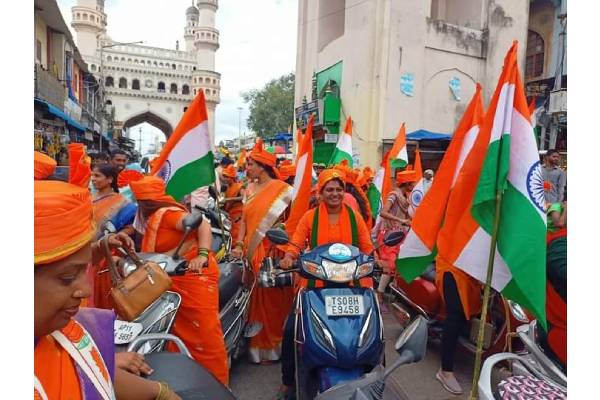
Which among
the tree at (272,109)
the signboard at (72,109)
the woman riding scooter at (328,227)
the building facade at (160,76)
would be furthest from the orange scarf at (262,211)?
the building facade at (160,76)

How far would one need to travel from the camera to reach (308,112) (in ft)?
58.7

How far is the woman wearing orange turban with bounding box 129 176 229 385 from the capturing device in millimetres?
2865

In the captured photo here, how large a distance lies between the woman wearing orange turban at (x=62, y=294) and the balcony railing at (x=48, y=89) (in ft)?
44.3

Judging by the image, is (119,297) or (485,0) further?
(485,0)

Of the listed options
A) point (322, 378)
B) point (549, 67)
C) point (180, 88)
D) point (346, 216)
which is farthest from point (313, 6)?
point (180, 88)

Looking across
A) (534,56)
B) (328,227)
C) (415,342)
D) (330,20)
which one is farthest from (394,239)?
(534,56)

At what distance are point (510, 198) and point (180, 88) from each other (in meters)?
56.5

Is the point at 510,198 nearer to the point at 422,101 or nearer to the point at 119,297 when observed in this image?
the point at 119,297

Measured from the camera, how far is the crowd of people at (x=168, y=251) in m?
1.04

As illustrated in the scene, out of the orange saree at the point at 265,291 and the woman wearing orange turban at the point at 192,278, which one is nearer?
the woman wearing orange turban at the point at 192,278

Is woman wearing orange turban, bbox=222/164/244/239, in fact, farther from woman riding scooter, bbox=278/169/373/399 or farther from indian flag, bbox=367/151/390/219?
woman riding scooter, bbox=278/169/373/399

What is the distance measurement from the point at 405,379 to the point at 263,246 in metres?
1.65

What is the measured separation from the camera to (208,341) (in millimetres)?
2904

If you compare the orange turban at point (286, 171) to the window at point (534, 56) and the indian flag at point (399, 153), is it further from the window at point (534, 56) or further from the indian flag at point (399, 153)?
the window at point (534, 56)
